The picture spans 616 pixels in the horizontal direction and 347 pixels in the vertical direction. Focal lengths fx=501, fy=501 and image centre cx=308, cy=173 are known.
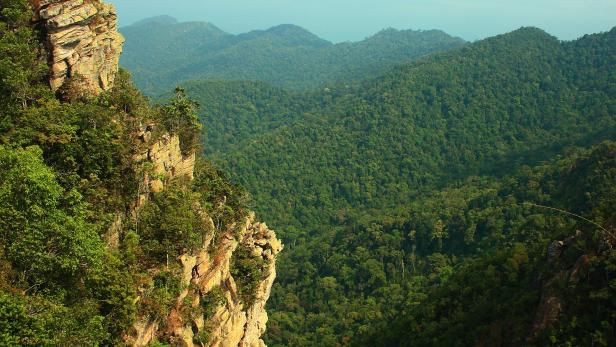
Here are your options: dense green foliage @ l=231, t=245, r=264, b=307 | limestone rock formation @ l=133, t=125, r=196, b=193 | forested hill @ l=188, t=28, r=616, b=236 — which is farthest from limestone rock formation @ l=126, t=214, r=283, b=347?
forested hill @ l=188, t=28, r=616, b=236

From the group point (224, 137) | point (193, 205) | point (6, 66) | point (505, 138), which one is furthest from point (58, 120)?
point (224, 137)

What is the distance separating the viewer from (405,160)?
118 m

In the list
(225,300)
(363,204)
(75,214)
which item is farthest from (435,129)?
(75,214)

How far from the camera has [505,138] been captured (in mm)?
122312

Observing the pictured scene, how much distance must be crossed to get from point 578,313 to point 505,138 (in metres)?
107

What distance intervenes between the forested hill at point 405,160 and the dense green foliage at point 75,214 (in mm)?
19815

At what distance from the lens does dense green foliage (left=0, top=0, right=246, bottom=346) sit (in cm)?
1546

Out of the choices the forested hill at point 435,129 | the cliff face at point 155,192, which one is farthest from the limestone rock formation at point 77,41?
the forested hill at point 435,129

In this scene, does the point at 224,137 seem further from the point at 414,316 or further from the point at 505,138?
the point at 414,316

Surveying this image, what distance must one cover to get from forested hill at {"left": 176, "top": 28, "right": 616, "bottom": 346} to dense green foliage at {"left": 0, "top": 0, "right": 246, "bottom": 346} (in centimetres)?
1982

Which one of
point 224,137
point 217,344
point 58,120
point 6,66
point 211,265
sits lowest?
point 224,137

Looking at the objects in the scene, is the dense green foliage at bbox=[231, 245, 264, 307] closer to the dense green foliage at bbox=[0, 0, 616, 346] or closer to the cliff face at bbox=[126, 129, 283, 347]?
the dense green foliage at bbox=[0, 0, 616, 346]

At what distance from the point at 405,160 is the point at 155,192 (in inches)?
3922

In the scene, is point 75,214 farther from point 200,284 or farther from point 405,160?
point 405,160
